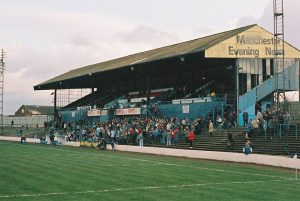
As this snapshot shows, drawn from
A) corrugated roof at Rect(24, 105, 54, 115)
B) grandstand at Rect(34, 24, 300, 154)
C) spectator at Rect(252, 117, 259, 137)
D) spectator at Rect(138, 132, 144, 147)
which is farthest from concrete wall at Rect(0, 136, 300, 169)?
corrugated roof at Rect(24, 105, 54, 115)

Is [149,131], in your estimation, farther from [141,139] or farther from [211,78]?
[211,78]

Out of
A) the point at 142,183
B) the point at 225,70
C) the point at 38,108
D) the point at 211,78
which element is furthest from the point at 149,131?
the point at 38,108

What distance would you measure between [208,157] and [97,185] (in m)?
15.8

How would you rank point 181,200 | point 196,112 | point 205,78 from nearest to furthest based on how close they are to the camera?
Answer: point 181,200 → point 196,112 → point 205,78

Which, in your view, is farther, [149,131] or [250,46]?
[250,46]

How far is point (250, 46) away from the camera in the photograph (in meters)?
42.7

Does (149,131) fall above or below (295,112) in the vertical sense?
below

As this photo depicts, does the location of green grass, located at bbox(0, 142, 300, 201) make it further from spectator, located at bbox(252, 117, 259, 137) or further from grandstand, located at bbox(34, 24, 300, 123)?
grandstand, located at bbox(34, 24, 300, 123)

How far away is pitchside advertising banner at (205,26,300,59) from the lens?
41469mm

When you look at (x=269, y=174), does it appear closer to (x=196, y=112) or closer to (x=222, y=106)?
(x=222, y=106)

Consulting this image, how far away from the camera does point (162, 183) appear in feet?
57.7

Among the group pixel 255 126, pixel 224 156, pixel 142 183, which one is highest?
pixel 255 126

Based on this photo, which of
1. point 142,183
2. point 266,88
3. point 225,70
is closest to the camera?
point 142,183

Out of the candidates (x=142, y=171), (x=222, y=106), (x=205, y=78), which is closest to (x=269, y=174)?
(x=142, y=171)
